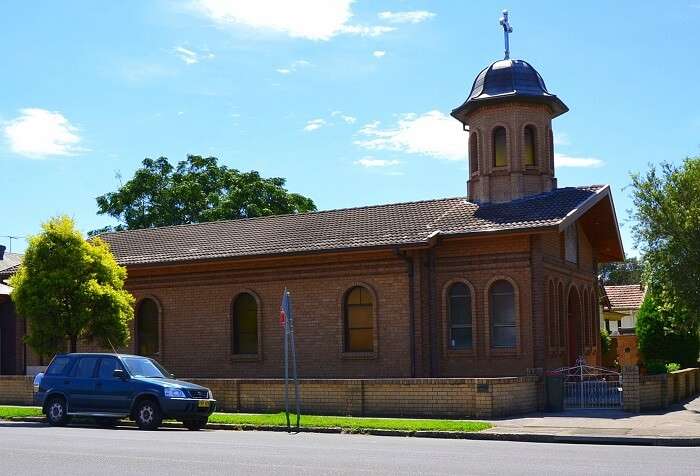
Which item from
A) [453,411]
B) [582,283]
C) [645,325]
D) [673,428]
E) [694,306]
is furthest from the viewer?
[645,325]

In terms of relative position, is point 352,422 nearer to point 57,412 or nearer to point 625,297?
point 57,412

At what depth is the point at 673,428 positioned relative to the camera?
17.9 metres

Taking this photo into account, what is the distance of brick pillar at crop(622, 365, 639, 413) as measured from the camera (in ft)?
70.5

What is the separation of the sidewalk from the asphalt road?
32.4 inches

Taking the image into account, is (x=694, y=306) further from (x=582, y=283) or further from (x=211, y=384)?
(x=211, y=384)

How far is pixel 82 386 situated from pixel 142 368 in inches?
51.7

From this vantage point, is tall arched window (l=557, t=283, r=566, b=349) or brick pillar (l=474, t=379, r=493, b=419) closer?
brick pillar (l=474, t=379, r=493, b=419)

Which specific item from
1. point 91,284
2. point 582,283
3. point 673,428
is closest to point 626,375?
point 673,428

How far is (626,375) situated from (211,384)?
9.92 meters

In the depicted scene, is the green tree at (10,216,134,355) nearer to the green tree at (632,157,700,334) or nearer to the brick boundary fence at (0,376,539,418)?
the brick boundary fence at (0,376,539,418)

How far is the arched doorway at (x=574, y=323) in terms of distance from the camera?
2873 cm

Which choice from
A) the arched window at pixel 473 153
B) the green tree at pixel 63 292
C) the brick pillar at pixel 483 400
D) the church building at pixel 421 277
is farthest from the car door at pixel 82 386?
the arched window at pixel 473 153

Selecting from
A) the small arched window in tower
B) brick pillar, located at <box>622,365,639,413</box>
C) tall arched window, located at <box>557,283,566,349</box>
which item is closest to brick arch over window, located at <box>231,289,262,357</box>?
tall arched window, located at <box>557,283,566,349</box>

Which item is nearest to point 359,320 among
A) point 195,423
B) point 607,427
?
point 195,423
